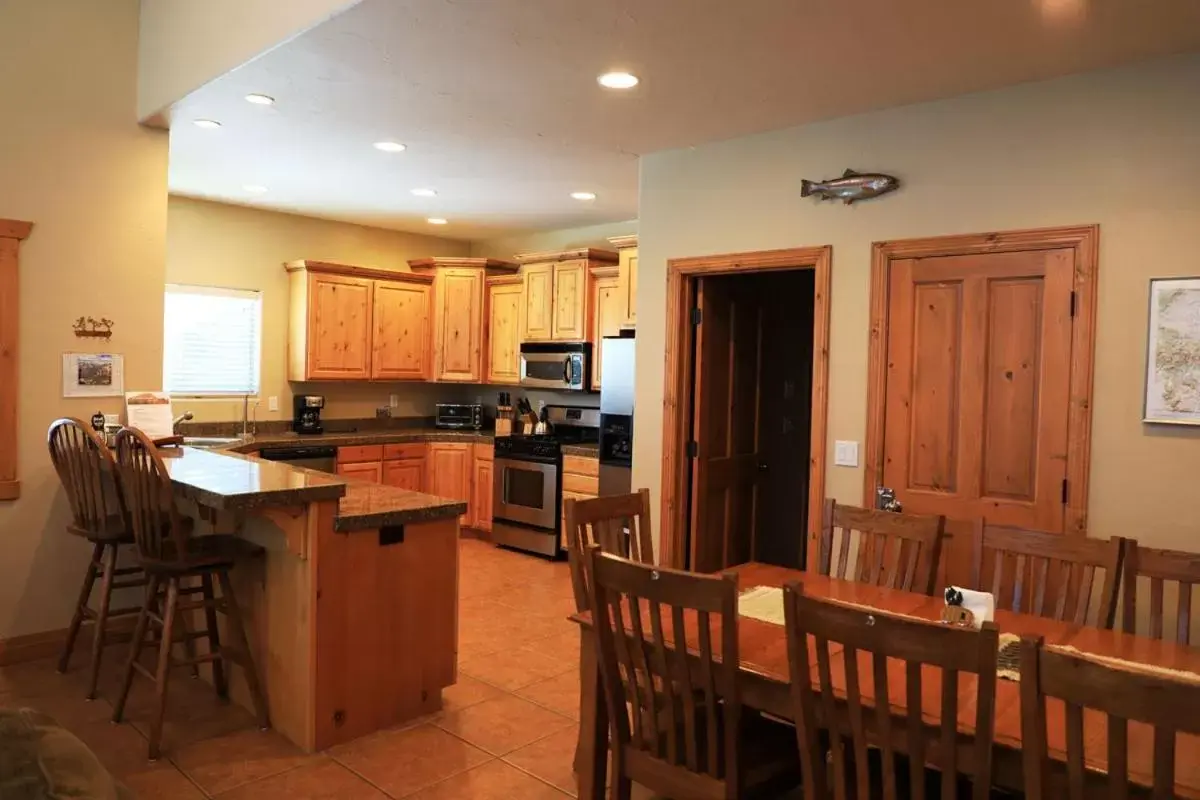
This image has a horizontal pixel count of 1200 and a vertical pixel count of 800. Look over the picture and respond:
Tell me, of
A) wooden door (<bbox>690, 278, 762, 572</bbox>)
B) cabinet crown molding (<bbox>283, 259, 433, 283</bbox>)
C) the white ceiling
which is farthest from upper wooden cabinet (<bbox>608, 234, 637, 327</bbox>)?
cabinet crown molding (<bbox>283, 259, 433, 283</bbox>)

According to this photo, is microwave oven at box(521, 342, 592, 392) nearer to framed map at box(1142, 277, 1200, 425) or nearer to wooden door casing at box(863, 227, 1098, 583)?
wooden door casing at box(863, 227, 1098, 583)

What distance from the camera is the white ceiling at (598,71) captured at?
2.75 m

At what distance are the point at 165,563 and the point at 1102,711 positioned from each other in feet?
9.58

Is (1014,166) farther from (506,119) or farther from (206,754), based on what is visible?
(206,754)

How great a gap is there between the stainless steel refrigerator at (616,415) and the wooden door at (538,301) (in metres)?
0.99

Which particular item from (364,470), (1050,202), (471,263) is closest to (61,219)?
(364,470)

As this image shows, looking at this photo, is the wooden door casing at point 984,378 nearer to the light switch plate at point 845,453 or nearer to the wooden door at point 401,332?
the light switch plate at point 845,453

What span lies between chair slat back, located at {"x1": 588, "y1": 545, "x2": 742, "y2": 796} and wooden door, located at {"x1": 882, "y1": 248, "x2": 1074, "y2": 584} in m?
1.62

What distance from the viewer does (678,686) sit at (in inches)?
82.5

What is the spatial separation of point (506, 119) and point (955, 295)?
85.5 inches

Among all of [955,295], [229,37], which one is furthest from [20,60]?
[955,295]

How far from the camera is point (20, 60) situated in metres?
3.85

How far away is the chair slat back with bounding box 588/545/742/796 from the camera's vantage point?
1898 millimetres

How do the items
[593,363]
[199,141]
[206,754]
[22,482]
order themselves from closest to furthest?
1. [206,754]
2. [22,482]
3. [199,141]
4. [593,363]
